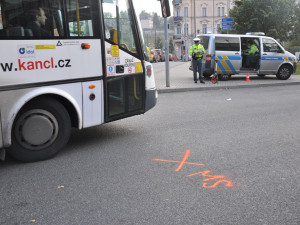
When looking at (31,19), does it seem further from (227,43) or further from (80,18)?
(227,43)

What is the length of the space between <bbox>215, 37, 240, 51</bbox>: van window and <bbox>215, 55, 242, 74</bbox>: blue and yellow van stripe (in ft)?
1.17

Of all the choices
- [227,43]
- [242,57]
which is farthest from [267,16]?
[227,43]

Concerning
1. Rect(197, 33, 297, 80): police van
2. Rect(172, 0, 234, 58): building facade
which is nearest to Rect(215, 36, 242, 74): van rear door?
Rect(197, 33, 297, 80): police van

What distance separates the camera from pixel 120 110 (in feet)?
19.2

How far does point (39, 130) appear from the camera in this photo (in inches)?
190

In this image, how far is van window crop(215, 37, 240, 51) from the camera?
1528 centimetres

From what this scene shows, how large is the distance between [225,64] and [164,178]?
39.8 feet

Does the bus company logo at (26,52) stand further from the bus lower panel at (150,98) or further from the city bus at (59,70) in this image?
the bus lower panel at (150,98)

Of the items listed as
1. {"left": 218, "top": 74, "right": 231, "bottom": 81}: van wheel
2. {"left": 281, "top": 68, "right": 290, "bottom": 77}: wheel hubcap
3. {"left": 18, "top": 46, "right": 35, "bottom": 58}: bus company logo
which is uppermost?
{"left": 18, "top": 46, "right": 35, "bottom": 58}: bus company logo

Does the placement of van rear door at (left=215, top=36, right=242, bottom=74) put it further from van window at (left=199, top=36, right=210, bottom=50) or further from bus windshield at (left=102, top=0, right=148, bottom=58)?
bus windshield at (left=102, top=0, right=148, bottom=58)

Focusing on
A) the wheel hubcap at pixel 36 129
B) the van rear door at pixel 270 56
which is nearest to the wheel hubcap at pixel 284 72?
the van rear door at pixel 270 56

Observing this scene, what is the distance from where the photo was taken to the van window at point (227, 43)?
50.1 ft

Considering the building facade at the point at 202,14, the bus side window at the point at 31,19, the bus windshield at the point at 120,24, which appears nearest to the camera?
the bus side window at the point at 31,19

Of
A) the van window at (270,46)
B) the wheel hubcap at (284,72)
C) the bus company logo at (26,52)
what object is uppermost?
the van window at (270,46)
